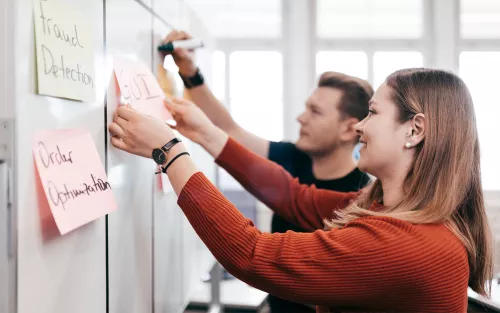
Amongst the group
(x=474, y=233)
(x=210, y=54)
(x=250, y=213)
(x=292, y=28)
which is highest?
(x=292, y=28)

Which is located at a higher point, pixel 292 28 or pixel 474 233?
pixel 292 28

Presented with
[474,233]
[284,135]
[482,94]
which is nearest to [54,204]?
[474,233]

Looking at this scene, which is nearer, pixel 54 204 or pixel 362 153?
pixel 54 204

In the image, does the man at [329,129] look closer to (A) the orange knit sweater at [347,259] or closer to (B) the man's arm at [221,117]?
(B) the man's arm at [221,117]

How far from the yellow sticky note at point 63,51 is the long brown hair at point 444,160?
53cm

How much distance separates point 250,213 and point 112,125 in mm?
2383

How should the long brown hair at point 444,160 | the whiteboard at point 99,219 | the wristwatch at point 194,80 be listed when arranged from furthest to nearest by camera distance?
the wristwatch at point 194,80 → the long brown hair at point 444,160 → the whiteboard at point 99,219

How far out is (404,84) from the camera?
86cm

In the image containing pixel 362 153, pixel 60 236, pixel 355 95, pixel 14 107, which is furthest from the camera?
pixel 355 95

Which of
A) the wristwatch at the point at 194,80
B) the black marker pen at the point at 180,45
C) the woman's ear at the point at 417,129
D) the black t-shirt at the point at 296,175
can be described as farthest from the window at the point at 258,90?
the woman's ear at the point at 417,129

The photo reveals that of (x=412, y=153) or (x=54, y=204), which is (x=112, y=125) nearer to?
(x=54, y=204)

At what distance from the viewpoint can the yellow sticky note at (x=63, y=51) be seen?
1.85 ft

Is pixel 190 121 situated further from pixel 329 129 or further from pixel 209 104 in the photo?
pixel 329 129

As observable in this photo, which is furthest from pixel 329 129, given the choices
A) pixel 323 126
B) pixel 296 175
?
pixel 296 175
